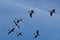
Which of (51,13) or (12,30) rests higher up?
(51,13)

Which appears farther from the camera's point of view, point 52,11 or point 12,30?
point 12,30

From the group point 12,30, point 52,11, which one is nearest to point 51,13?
point 52,11

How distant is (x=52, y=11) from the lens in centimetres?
6719

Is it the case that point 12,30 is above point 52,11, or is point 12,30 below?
below

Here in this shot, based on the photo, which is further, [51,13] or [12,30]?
[12,30]

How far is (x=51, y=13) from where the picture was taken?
228 ft

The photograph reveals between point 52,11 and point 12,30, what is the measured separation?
592 inches

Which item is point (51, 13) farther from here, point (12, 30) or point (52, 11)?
point (12, 30)

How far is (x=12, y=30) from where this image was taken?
252ft

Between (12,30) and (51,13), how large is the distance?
1343cm
